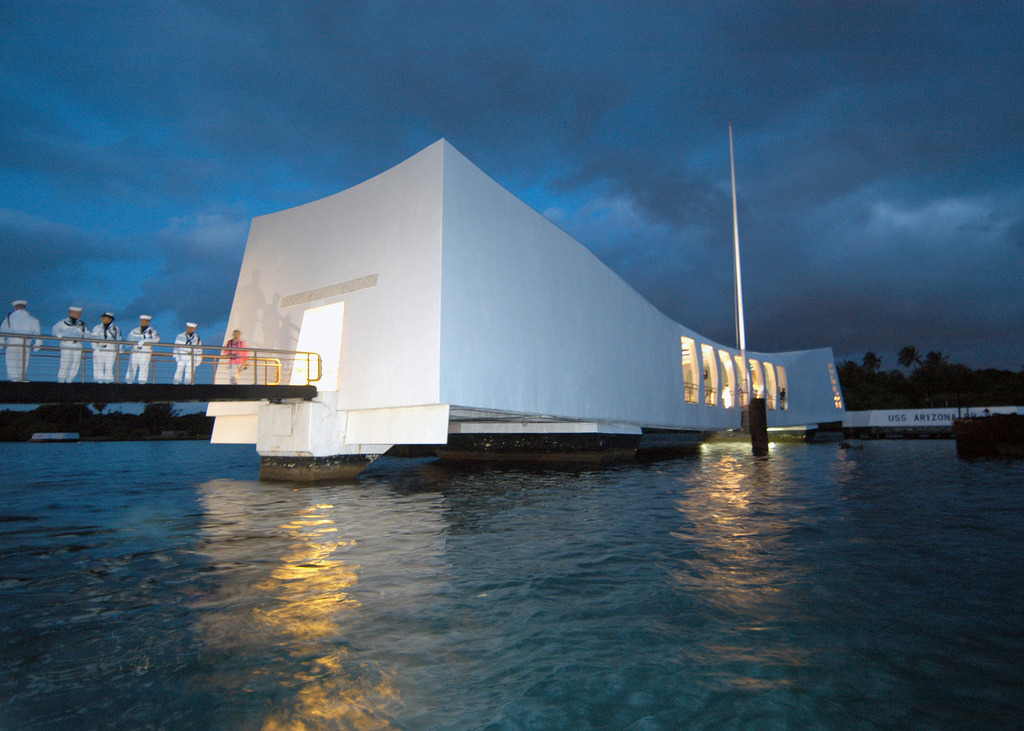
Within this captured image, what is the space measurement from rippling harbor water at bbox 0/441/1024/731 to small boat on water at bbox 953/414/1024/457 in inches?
606

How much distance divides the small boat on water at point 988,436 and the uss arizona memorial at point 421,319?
12.1 meters

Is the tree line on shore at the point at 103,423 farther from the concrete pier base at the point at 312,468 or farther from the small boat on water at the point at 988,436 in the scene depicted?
the small boat on water at the point at 988,436

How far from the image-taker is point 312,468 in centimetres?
1427

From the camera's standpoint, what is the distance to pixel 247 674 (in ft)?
10.7

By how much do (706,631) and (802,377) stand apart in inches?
1652

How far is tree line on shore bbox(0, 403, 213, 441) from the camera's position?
55.8 m

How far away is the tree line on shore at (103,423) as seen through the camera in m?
55.8

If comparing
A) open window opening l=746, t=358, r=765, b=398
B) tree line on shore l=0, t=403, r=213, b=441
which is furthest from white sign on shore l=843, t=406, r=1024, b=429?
tree line on shore l=0, t=403, r=213, b=441

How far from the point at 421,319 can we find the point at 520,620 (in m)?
9.32

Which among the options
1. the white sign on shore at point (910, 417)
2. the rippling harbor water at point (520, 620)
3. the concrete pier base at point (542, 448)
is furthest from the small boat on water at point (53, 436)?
the white sign on shore at point (910, 417)

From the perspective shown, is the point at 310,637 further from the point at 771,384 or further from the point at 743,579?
the point at 771,384

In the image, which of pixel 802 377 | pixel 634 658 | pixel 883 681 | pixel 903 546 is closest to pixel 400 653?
pixel 634 658

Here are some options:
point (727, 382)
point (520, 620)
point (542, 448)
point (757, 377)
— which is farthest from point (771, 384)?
point (520, 620)

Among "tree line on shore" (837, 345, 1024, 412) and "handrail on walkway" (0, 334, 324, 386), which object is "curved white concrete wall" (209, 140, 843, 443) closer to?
"handrail on walkway" (0, 334, 324, 386)
